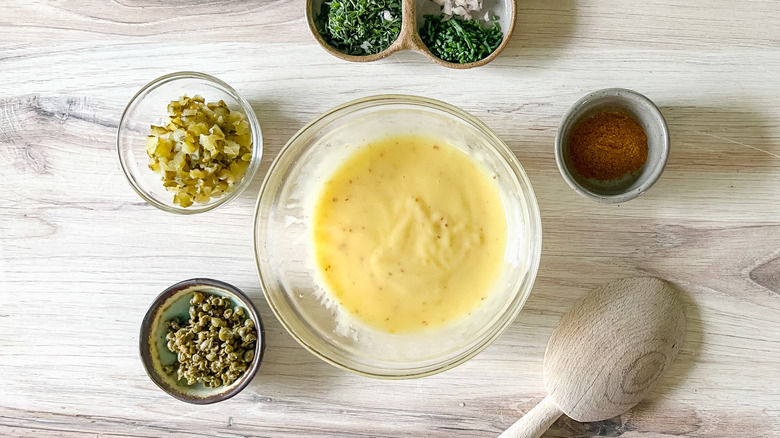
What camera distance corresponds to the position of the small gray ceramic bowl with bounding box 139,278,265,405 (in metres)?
1.64

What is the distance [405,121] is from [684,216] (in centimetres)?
78

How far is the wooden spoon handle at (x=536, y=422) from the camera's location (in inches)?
66.5

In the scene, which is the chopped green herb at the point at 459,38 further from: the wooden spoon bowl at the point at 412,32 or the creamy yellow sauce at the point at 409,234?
the creamy yellow sauce at the point at 409,234

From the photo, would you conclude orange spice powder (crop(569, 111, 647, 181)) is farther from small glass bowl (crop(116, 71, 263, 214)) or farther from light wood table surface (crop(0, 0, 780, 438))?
small glass bowl (crop(116, 71, 263, 214))

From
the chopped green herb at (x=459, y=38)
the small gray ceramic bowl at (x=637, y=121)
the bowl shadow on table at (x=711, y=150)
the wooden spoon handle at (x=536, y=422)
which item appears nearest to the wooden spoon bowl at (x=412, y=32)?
the chopped green herb at (x=459, y=38)

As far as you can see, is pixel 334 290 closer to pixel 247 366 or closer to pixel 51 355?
pixel 247 366

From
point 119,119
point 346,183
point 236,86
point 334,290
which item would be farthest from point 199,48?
point 334,290

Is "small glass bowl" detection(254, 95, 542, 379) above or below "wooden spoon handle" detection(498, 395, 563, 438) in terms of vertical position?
above

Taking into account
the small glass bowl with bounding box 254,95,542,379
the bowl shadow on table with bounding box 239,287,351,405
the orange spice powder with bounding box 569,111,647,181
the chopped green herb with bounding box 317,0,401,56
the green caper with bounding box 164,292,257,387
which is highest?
the chopped green herb with bounding box 317,0,401,56

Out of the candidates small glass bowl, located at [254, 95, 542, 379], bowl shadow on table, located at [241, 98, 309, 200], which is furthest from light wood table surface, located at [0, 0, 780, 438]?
small glass bowl, located at [254, 95, 542, 379]

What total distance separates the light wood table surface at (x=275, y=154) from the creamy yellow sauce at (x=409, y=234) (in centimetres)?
17

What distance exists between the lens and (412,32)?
160 cm

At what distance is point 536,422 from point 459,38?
102 centimetres

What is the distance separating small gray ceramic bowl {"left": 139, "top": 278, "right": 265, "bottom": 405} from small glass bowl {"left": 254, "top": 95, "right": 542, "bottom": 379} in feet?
0.37
